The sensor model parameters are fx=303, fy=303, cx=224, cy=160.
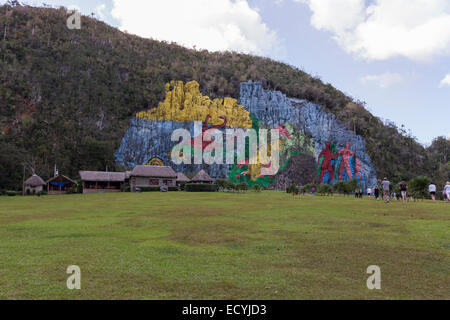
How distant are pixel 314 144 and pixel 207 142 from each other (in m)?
28.1

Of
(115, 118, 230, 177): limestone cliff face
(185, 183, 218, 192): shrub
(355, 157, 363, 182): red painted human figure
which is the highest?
(115, 118, 230, 177): limestone cliff face

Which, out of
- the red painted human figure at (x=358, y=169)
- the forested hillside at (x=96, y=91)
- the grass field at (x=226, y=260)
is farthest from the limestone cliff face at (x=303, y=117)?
the grass field at (x=226, y=260)

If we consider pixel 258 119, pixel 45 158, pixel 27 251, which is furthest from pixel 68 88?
pixel 27 251

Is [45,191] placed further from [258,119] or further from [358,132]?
[358,132]

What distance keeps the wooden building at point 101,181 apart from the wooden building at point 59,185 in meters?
2.20

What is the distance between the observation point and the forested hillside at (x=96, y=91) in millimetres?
65188

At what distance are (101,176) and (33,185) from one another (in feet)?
33.8

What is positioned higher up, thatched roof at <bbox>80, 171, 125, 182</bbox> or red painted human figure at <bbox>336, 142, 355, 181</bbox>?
red painted human figure at <bbox>336, 142, 355, 181</bbox>

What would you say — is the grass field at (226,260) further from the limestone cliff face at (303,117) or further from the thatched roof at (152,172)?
the limestone cliff face at (303,117)

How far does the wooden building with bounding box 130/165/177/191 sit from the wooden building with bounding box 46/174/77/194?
10.0 metres

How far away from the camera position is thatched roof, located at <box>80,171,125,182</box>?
170 feet

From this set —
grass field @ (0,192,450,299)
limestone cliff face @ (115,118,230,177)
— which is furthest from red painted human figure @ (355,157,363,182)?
grass field @ (0,192,450,299)

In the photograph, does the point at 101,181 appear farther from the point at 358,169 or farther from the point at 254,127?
the point at 358,169

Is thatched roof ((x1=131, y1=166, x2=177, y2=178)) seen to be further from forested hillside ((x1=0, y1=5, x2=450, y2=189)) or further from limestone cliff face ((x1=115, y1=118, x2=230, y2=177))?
forested hillside ((x1=0, y1=5, x2=450, y2=189))
